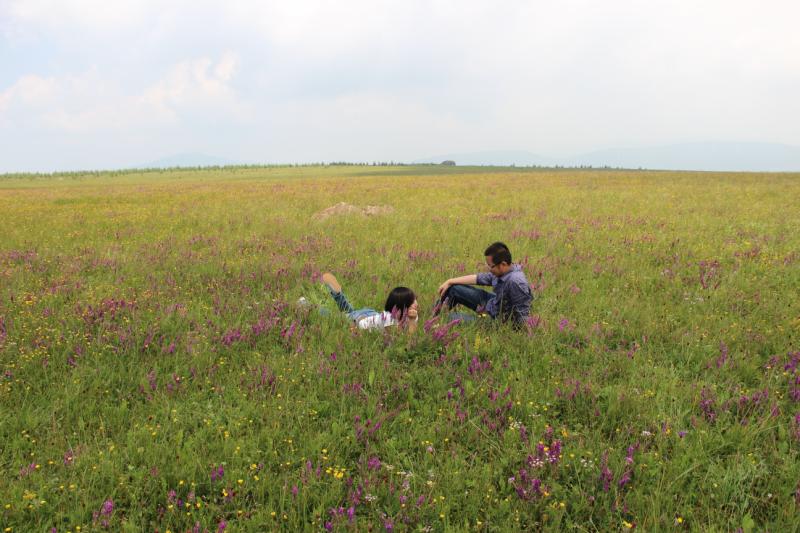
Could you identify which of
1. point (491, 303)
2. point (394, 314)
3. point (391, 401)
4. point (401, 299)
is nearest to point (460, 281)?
point (491, 303)

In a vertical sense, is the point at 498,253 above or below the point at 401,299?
above

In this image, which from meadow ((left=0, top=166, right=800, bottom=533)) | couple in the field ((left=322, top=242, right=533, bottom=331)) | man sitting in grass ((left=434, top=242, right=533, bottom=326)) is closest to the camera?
meadow ((left=0, top=166, right=800, bottom=533))

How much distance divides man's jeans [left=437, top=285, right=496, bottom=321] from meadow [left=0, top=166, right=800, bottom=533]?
43 cm

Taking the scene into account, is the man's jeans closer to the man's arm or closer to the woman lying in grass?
the man's arm

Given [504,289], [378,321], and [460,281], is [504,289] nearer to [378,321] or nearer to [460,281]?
[460,281]

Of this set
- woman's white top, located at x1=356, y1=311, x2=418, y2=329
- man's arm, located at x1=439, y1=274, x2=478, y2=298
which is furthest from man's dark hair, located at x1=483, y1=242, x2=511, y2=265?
woman's white top, located at x1=356, y1=311, x2=418, y2=329

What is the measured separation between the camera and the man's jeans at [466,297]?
21.4 feet

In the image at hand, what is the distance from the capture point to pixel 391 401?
4.34 m

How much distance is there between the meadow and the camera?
10.2ft

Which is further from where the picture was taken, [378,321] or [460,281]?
[460,281]

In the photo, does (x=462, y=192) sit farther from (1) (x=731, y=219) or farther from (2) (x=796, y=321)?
(2) (x=796, y=321)

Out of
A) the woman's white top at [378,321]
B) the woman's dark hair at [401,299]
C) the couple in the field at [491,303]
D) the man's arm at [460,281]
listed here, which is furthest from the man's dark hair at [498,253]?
the woman's white top at [378,321]

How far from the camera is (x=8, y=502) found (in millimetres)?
3033

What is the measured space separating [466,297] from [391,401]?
2640 mm
